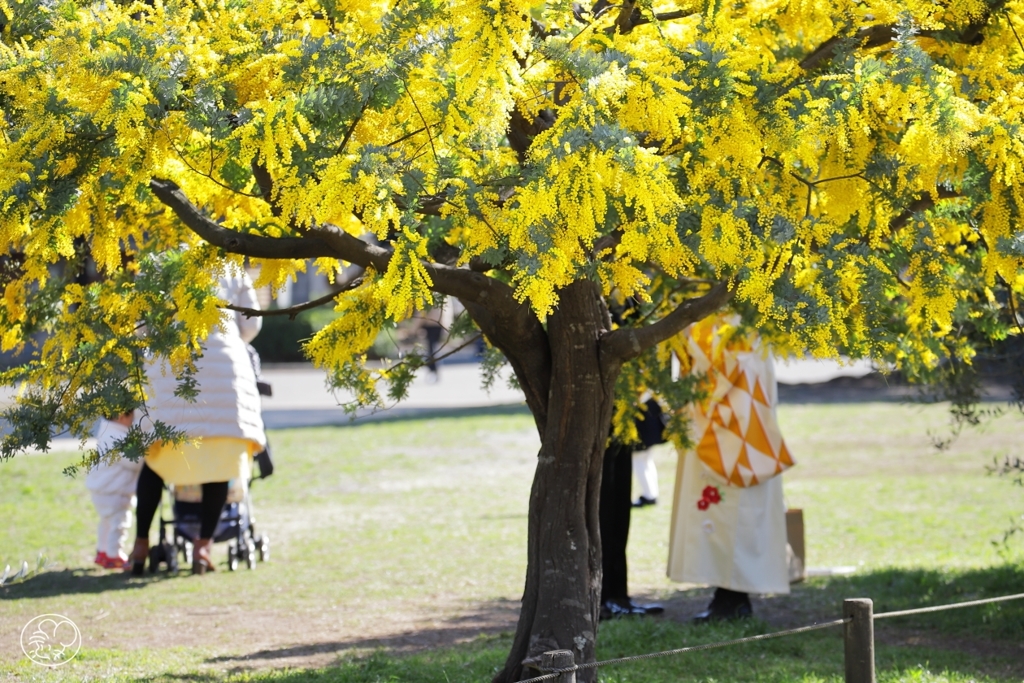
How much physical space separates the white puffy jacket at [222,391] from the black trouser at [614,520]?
2.57 metres

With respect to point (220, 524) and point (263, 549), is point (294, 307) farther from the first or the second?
point (263, 549)

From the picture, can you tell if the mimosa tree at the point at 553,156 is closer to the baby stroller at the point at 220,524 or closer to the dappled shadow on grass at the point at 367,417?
the baby stroller at the point at 220,524

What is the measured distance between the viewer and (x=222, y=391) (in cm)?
841

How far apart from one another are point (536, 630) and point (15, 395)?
2665mm

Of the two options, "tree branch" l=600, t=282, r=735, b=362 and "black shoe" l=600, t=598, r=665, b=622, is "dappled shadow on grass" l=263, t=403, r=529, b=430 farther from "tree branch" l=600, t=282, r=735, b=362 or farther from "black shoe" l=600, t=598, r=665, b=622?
"tree branch" l=600, t=282, r=735, b=362

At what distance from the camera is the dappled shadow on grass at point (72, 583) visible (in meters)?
8.12

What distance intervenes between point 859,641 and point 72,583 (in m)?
5.84

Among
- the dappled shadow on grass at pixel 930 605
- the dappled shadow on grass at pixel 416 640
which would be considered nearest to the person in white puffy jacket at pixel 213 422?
the dappled shadow on grass at pixel 416 640

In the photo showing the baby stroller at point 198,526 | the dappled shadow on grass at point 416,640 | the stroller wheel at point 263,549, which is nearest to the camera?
the dappled shadow on grass at point 416,640

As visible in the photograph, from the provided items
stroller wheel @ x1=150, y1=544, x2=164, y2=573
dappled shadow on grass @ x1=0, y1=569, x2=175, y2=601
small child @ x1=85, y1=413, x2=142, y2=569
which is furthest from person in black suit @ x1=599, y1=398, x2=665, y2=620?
small child @ x1=85, y1=413, x2=142, y2=569

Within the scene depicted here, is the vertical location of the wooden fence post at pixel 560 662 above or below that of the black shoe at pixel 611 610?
above

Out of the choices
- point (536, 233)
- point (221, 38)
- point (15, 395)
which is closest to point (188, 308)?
point (15, 395)

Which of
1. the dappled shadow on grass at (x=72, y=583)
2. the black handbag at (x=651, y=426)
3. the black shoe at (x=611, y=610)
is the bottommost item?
the black shoe at (x=611, y=610)

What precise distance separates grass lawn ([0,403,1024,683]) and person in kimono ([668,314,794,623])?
33cm
